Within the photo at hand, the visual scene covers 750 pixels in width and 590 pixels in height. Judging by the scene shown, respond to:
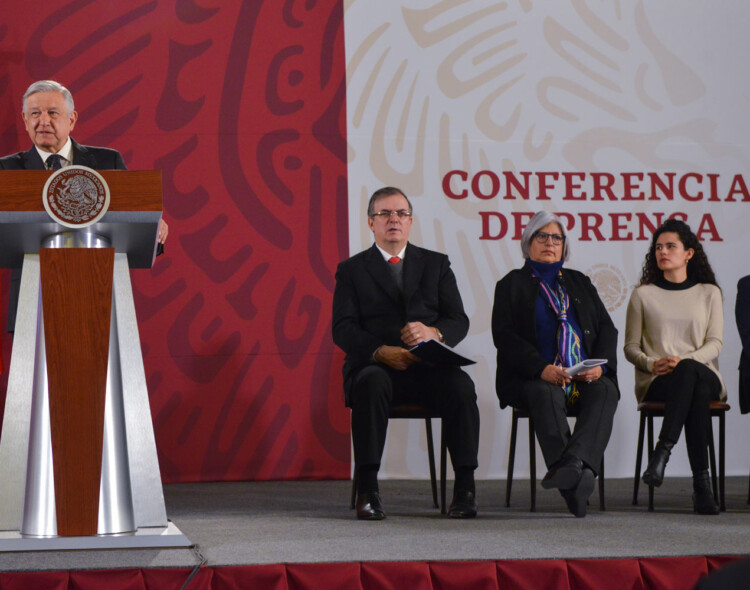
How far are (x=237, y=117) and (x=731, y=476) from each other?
9.92 ft

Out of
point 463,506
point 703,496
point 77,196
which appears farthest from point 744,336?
point 77,196

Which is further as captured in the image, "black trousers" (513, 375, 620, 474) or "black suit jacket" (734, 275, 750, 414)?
"black suit jacket" (734, 275, 750, 414)

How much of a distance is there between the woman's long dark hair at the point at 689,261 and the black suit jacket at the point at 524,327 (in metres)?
0.36

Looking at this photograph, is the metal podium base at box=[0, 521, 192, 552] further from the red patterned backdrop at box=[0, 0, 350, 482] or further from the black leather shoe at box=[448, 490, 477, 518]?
the red patterned backdrop at box=[0, 0, 350, 482]

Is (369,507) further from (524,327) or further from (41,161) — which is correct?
(41,161)

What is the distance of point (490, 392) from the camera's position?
15.2 ft

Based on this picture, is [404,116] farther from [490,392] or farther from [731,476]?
[731,476]

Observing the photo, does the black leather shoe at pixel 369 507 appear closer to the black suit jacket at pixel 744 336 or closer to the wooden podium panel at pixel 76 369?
the wooden podium panel at pixel 76 369

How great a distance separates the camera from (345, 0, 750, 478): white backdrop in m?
4.66

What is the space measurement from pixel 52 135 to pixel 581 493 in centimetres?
199

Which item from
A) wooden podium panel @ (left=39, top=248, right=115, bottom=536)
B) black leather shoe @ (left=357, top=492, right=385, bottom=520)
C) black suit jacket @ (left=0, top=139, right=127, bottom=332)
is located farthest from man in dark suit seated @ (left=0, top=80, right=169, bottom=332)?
black leather shoe @ (left=357, top=492, right=385, bottom=520)

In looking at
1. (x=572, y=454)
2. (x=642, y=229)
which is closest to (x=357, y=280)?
(x=572, y=454)

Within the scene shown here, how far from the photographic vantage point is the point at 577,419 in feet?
10.5

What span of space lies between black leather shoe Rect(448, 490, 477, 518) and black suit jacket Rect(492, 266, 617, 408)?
42cm
